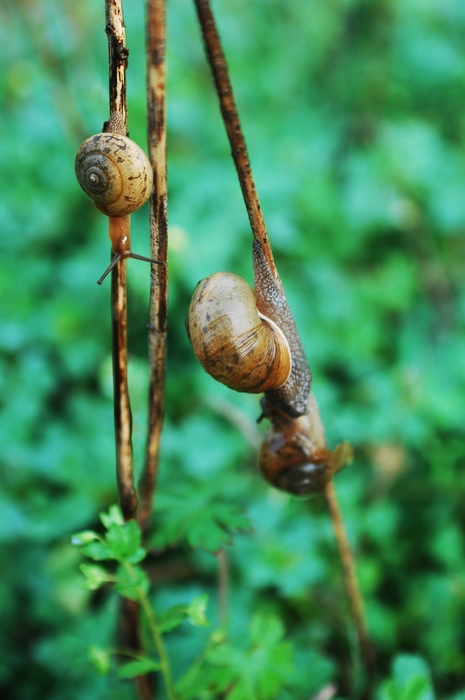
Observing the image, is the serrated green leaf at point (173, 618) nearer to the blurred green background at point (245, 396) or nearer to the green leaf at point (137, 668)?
the green leaf at point (137, 668)

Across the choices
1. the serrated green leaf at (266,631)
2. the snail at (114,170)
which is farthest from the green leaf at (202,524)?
the snail at (114,170)

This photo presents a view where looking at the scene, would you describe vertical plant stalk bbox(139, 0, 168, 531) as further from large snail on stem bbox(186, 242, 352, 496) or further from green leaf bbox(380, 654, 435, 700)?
green leaf bbox(380, 654, 435, 700)

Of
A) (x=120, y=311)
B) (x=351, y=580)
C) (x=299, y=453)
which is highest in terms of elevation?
(x=120, y=311)

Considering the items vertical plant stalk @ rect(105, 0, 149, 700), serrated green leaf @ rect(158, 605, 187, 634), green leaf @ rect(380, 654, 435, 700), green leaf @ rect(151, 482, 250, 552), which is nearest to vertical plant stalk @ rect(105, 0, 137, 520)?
vertical plant stalk @ rect(105, 0, 149, 700)

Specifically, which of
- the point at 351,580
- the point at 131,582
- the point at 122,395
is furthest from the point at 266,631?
the point at 122,395

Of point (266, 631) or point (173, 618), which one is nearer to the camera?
point (173, 618)

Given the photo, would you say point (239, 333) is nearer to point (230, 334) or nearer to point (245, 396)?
point (230, 334)
